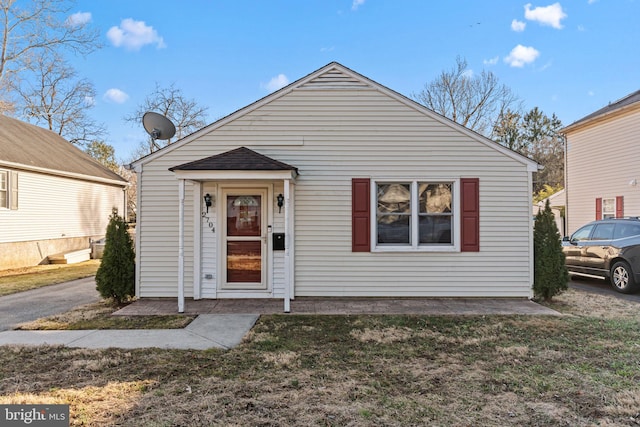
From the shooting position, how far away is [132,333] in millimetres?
4855

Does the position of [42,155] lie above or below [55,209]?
above

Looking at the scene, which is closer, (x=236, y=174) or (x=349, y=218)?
(x=236, y=174)

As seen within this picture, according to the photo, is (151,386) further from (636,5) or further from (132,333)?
(636,5)

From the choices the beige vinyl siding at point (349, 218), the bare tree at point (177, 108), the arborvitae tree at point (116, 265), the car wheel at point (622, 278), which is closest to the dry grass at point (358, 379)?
the beige vinyl siding at point (349, 218)

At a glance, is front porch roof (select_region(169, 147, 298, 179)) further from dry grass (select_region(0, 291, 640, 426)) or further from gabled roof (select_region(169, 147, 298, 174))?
dry grass (select_region(0, 291, 640, 426))

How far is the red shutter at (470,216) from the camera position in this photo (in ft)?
22.2

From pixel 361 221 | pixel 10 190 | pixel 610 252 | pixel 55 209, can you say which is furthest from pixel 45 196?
pixel 610 252

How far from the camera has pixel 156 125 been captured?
757cm

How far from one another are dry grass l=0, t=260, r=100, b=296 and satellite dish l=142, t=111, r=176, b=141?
15.5 feet

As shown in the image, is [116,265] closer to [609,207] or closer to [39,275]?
[39,275]

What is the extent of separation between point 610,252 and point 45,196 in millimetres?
16900

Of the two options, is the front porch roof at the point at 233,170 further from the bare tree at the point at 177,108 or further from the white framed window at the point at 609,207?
the bare tree at the point at 177,108

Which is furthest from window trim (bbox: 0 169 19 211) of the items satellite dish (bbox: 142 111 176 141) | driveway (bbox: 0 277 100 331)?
satellite dish (bbox: 142 111 176 141)

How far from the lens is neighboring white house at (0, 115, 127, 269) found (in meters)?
11.4
